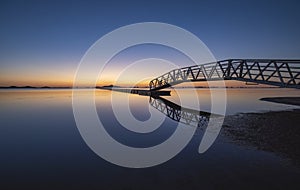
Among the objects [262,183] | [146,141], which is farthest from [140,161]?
[262,183]

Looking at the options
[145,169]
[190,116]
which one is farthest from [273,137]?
[190,116]

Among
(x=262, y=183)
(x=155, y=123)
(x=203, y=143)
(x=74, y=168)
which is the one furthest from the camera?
(x=155, y=123)

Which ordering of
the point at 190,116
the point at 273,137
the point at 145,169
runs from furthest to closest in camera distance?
the point at 190,116 < the point at 273,137 < the point at 145,169

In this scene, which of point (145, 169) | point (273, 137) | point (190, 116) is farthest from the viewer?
point (190, 116)

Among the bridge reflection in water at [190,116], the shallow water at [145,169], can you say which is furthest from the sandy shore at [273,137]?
the bridge reflection in water at [190,116]

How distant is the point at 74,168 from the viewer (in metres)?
5.83

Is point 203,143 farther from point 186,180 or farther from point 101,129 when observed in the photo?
point 101,129

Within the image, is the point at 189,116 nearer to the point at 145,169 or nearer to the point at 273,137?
the point at 273,137

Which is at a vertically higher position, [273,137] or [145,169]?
[273,137]

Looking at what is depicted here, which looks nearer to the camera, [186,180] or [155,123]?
[186,180]

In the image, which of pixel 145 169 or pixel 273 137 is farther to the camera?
pixel 273 137

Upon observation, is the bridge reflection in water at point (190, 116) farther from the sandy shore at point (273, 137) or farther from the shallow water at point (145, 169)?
the shallow water at point (145, 169)

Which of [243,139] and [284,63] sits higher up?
[284,63]

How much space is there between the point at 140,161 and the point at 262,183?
3.47 m
